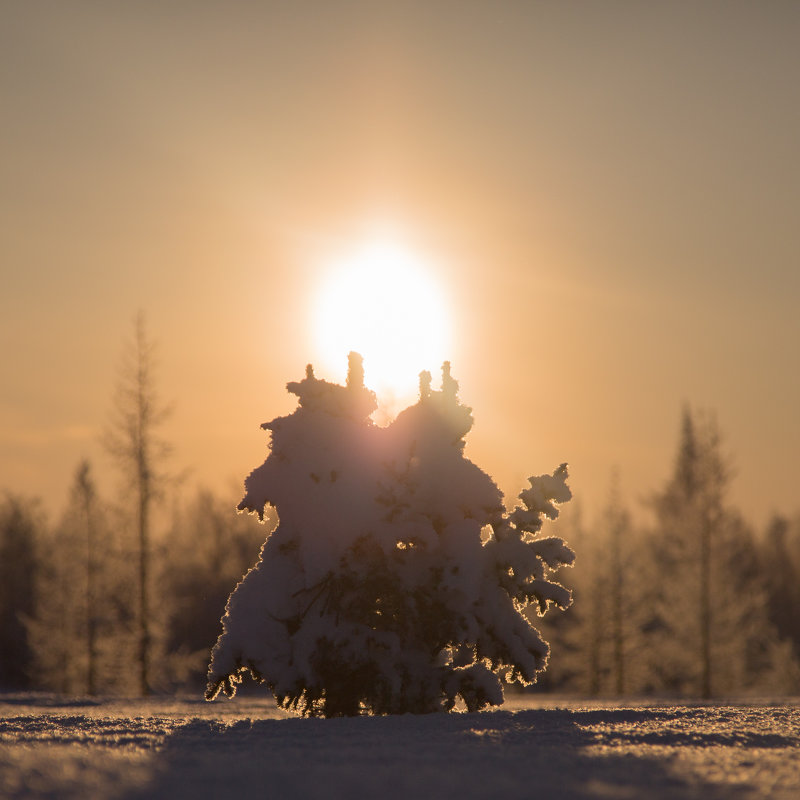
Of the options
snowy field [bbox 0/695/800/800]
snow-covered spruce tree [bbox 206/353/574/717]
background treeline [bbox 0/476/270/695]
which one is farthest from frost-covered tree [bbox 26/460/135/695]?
snowy field [bbox 0/695/800/800]

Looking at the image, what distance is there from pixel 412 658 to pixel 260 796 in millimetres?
8343

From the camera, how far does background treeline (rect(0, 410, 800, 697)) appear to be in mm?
39344

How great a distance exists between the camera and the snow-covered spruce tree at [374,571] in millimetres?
16906

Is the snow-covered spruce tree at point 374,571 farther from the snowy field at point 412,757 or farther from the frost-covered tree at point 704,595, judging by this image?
the frost-covered tree at point 704,595

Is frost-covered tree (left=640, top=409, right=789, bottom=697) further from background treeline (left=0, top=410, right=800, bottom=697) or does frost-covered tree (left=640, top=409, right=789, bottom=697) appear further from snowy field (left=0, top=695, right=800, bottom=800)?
snowy field (left=0, top=695, right=800, bottom=800)

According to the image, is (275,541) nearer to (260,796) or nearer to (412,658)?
(412,658)

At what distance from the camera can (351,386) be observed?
17859 mm

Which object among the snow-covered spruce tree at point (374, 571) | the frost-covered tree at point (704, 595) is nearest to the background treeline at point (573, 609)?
the frost-covered tree at point (704, 595)

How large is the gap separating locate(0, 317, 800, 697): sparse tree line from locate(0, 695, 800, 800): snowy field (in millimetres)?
19498

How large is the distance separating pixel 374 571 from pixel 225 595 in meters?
51.1

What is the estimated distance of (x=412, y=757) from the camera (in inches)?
449

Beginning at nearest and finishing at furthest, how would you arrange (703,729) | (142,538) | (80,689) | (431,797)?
(431,797), (703,729), (142,538), (80,689)

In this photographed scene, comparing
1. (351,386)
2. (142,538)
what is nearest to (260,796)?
(351,386)

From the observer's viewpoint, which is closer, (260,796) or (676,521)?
(260,796)
